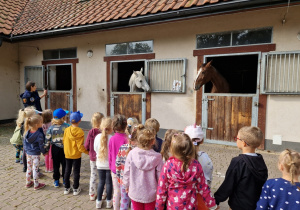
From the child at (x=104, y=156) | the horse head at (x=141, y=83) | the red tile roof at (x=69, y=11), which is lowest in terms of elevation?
the child at (x=104, y=156)

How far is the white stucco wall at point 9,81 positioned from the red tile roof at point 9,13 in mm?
839

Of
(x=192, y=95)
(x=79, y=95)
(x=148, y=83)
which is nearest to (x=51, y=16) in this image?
(x=79, y=95)

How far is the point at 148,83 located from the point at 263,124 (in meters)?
3.40

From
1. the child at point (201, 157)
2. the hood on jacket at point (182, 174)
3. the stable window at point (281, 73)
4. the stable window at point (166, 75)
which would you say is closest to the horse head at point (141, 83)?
the stable window at point (166, 75)

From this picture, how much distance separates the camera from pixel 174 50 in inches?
247

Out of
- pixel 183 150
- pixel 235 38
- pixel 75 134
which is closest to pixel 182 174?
pixel 183 150

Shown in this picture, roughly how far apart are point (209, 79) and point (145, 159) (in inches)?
173

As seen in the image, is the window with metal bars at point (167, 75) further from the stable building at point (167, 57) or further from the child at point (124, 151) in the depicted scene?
the child at point (124, 151)

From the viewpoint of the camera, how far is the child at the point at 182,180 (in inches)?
67.2

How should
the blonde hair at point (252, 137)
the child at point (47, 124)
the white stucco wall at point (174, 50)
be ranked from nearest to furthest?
the blonde hair at point (252, 137)
the child at point (47, 124)
the white stucco wall at point (174, 50)

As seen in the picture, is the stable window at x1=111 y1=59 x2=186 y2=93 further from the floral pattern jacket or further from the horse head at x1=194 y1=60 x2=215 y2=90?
the floral pattern jacket

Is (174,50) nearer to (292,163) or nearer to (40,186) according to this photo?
(40,186)

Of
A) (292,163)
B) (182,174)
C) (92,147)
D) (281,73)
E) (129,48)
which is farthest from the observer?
(129,48)

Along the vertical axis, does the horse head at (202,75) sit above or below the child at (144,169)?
above
